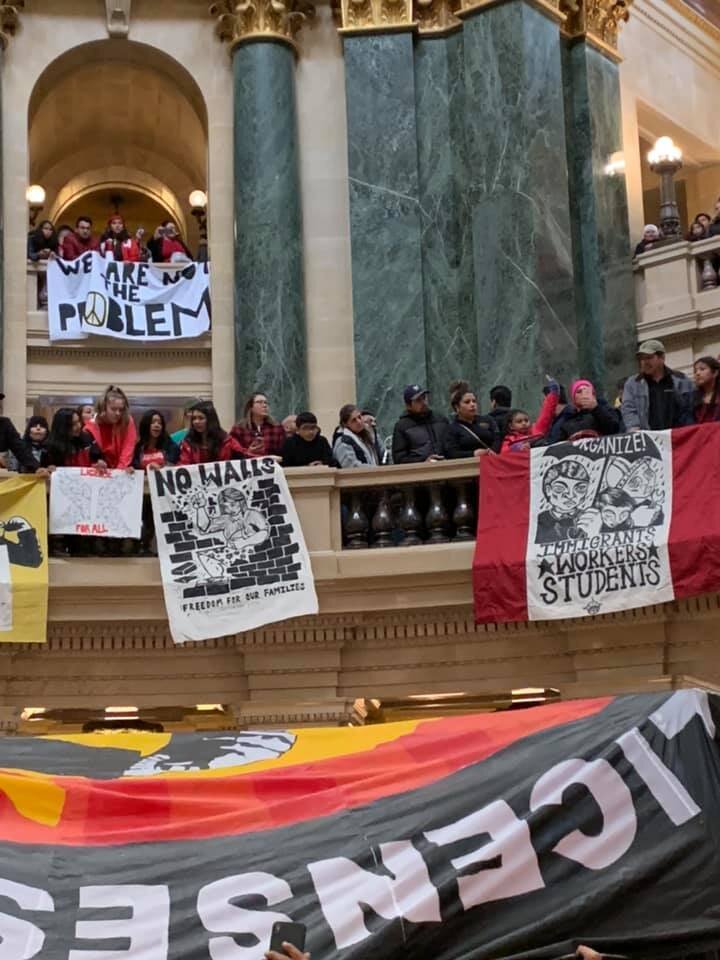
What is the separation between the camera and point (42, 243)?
21938 millimetres

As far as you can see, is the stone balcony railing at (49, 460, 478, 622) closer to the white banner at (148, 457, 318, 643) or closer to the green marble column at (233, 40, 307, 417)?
→ the white banner at (148, 457, 318, 643)

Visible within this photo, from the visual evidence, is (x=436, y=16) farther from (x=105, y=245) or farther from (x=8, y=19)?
(x=8, y=19)

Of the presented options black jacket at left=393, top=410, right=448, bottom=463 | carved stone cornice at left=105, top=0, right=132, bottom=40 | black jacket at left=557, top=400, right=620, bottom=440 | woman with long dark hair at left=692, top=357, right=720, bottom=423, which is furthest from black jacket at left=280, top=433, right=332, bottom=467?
carved stone cornice at left=105, top=0, right=132, bottom=40

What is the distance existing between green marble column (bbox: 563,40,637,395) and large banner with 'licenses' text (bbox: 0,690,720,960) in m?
13.6

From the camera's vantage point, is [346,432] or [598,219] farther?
[598,219]

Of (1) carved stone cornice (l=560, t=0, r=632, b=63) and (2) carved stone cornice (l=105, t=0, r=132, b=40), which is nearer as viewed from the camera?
(2) carved stone cornice (l=105, t=0, r=132, b=40)

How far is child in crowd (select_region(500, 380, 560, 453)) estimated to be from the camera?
14797 millimetres

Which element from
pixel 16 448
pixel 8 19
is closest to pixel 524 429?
pixel 16 448

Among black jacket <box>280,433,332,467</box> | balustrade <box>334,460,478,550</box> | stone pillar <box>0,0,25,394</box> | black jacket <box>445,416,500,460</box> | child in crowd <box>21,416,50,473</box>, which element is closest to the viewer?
balustrade <box>334,460,478,550</box>

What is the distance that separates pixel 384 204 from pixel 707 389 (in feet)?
26.3

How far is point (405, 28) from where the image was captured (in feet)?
70.9

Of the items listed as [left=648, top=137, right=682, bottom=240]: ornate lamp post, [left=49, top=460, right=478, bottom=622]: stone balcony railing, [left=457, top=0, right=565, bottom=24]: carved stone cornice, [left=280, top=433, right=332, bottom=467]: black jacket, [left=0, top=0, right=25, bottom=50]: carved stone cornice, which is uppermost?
[left=0, top=0, right=25, bottom=50]: carved stone cornice

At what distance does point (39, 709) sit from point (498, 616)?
412 cm

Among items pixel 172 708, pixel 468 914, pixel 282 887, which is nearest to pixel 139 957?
pixel 282 887
